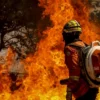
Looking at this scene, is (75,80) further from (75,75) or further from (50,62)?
(50,62)

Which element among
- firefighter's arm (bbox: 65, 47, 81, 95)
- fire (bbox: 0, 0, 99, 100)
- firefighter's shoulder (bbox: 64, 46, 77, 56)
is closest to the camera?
firefighter's arm (bbox: 65, 47, 81, 95)

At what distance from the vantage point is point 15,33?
22688 mm

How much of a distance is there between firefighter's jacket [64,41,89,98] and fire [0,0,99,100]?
7163 millimetres

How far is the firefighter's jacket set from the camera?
517 centimetres

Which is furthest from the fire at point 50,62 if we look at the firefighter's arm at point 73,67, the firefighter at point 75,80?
the firefighter's arm at point 73,67

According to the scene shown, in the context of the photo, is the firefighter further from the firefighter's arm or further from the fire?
the fire

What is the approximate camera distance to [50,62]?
46.0ft

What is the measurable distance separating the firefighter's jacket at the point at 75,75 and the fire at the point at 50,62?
7.16 metres

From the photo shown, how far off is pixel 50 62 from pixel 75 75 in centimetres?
885

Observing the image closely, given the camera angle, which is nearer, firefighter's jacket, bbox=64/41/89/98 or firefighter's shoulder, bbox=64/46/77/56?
firefighter's jacket, bbox=64/41/89/98

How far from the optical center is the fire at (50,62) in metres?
Answer: 12.9

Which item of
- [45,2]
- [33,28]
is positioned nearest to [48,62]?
[45,2]

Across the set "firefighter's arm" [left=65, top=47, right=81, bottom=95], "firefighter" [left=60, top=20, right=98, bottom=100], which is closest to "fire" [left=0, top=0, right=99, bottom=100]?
"firefighter" [left=60, top=20, right=98, bottom=100]

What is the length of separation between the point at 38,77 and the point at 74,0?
14.6 feet
